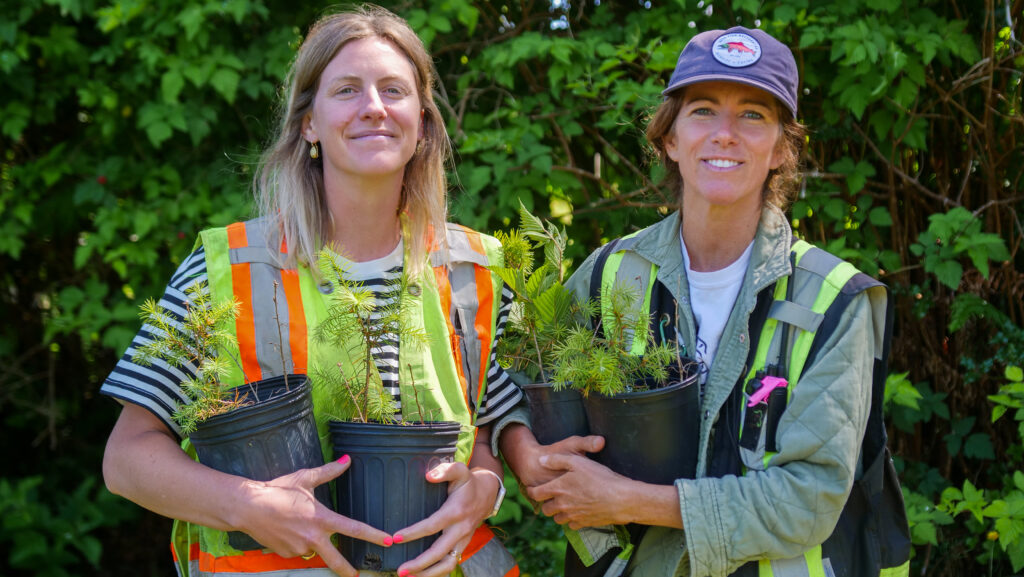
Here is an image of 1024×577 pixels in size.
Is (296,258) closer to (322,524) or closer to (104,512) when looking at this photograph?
→ (322,524)

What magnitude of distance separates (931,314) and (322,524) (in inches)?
105

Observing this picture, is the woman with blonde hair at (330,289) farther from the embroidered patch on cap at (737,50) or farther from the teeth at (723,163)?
the embroidered patch on cap at (737,50)

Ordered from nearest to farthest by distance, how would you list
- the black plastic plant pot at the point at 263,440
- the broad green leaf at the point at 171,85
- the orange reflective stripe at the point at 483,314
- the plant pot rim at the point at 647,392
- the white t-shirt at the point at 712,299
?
1. the black plastic plant pot at the point at 263,440
2. the plant pot rim at the point at 647,392
3. the white t-shirt at the point at 712,299
4. the orange reflective stripe at the point at 483,314
5. the broad green leaf at the point at 171,85

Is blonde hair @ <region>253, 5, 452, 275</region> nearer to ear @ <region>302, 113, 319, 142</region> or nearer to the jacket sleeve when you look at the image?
ear @ <region>302, 113, 319, 142</region>

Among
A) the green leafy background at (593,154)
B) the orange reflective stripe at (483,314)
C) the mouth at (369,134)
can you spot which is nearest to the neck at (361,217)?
the mouth at (369,134)

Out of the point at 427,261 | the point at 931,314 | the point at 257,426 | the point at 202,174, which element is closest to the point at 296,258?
the point at 427,261

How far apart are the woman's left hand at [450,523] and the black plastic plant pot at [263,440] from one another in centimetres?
22

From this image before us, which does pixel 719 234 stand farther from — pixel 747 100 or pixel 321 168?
pixel 321 168

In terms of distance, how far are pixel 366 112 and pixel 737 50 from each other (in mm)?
852

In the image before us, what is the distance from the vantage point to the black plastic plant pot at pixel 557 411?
6.60 ft

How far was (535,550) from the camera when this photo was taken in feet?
11.6

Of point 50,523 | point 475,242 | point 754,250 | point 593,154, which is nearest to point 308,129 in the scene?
point 475,242

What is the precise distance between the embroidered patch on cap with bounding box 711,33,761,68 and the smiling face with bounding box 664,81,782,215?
0.06 metres

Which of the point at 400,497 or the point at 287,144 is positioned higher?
the point at 287,144
